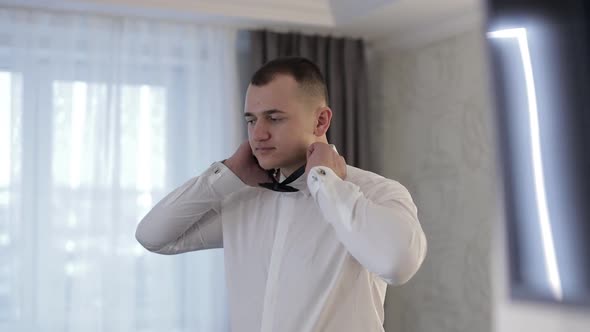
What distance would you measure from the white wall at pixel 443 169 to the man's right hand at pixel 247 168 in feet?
4.95

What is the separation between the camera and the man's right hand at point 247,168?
186 centimetres

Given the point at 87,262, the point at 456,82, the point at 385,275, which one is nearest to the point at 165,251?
the point at 385,275

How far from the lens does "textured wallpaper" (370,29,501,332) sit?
329cm

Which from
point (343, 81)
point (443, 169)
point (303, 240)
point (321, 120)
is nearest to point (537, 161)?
point (303, 240)

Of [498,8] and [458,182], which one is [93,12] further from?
[498,8]

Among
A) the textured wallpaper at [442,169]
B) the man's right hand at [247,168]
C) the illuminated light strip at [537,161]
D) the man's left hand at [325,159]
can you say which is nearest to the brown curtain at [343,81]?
the textured wallpaper at [442,169]

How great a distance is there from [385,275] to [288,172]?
53 cm

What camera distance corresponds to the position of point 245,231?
1.88m

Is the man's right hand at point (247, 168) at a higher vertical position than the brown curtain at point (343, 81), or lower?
lower

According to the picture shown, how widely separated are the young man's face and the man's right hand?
0.13 metres

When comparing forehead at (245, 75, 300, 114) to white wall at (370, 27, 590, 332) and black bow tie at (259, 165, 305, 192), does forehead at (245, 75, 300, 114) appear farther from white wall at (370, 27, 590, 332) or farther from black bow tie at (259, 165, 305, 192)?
white wall at (370, 27, 590, 332)

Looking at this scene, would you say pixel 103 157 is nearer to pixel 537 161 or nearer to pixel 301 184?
pixel 301 184

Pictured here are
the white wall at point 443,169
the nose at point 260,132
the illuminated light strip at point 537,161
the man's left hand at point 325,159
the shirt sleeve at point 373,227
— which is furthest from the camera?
the white wall at point 443,169

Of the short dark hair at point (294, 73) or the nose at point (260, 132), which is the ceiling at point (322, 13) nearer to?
the short dark hair at point (294, 73)
